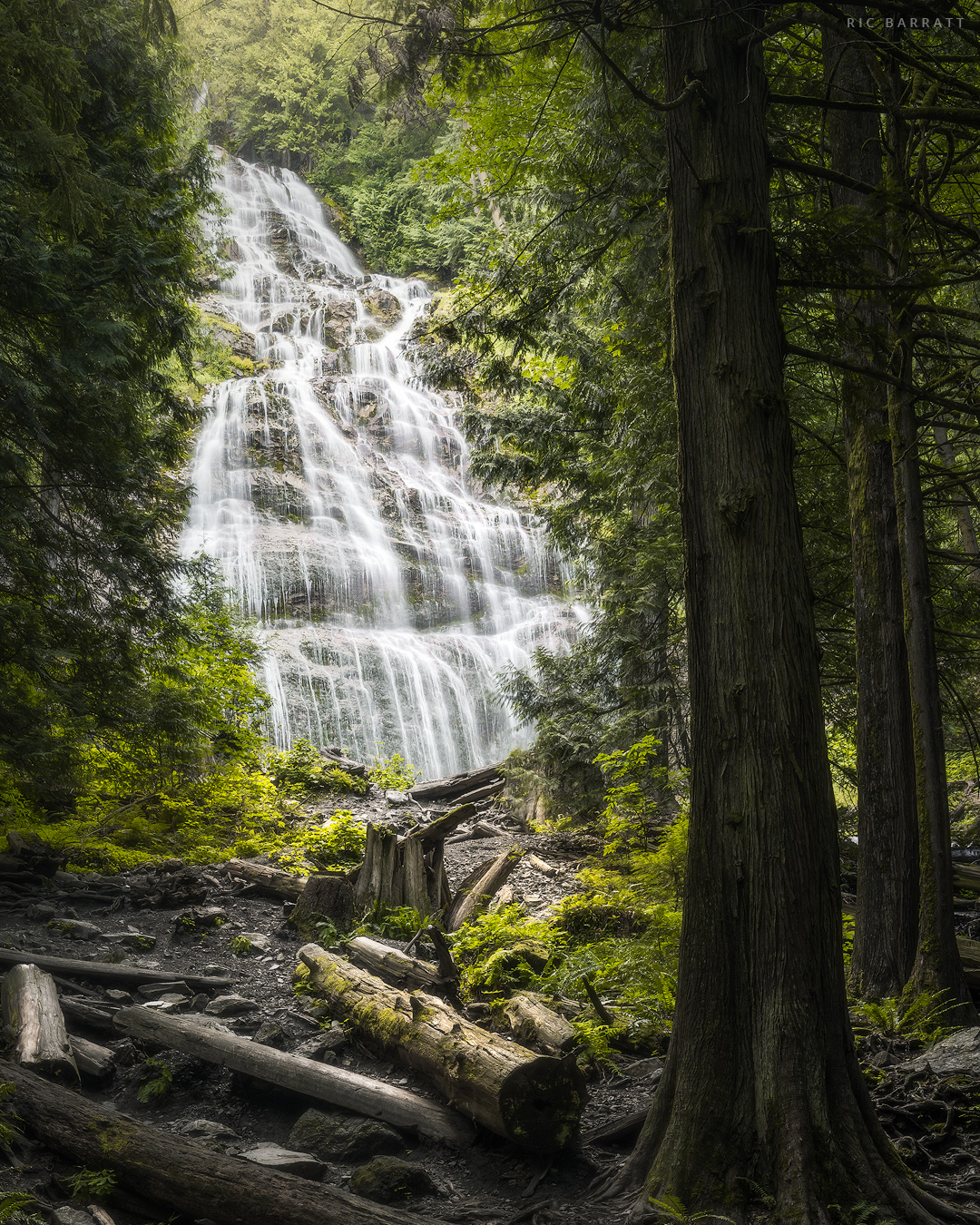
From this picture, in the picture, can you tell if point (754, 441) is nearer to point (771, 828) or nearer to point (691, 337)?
point (691, 337)

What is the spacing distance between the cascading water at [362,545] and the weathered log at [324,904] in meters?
9.77

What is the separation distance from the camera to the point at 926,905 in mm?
4645

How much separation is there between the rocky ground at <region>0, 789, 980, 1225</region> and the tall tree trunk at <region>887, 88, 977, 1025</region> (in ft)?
1.75

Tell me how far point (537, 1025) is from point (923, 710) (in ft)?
9.76

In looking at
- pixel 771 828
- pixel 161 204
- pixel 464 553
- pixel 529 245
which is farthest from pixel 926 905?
pixel 464 553

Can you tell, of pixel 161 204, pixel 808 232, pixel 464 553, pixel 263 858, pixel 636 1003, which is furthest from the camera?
pixel 464 553

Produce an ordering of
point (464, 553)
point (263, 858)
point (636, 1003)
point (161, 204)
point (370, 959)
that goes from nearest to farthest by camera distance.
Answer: point (636, 1003) → point (370, 959) → point (161, 204) → point (263, 858) → point (464, 553)

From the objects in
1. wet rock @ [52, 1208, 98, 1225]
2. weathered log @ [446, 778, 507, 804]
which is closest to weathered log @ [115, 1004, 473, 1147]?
wet rock @ [52, 1208, 98, 1225]

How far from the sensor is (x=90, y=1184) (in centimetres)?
287

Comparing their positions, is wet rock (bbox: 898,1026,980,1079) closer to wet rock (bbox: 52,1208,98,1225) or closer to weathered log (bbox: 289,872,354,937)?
wet rock (bbox: 52,1208,98,1225)

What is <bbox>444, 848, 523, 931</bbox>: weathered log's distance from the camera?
6.96 meters

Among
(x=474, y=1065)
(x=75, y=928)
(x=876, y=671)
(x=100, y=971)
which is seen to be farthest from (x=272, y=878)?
(x=876, y=671)

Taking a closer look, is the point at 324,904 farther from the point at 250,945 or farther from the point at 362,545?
the point at 362,545

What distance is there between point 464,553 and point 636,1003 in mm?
19148
